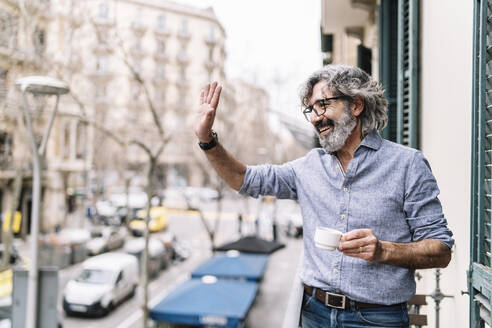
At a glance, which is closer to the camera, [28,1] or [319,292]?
[319,292]

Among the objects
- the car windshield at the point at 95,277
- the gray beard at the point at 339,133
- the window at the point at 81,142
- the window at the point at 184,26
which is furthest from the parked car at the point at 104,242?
the gray beard at the point at 339,133

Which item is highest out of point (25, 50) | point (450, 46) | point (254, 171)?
point (25, 50)

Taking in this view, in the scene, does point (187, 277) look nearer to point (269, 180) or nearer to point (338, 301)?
point (269, 180)

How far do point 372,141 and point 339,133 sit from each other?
0.49 ft

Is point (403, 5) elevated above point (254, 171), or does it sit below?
above

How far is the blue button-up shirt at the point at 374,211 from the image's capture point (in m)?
1.77

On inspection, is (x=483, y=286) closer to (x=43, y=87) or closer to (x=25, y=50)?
(x=43, y=87)

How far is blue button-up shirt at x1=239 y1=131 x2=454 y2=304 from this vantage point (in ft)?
5.82

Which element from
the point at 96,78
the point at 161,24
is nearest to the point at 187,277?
the point at 96,78

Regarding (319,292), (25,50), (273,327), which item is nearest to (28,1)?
(25,50)

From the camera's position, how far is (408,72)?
156 inches

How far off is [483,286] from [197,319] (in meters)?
7.84

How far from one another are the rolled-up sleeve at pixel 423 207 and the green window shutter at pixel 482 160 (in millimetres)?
230

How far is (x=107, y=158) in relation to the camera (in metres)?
29.3
